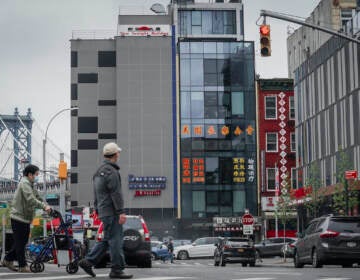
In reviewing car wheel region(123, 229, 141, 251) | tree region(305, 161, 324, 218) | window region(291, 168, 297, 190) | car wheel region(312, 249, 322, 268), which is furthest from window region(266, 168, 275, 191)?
car wheel region(123, 229, 141, 251)

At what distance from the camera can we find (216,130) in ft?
265

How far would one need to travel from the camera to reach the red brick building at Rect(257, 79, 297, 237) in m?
80.9

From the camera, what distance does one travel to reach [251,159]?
3216 inches

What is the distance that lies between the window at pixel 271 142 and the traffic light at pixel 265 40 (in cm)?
5900

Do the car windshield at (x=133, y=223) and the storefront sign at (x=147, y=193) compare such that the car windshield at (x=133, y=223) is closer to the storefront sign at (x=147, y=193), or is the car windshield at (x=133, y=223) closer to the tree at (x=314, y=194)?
the tree at (x=314, y=194)

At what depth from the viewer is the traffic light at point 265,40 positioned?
894 inches

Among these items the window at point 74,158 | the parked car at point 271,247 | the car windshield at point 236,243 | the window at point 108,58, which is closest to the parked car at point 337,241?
the car windshield at point 236,243

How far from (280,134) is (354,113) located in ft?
88.2

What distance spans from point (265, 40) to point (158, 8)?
73.0 m

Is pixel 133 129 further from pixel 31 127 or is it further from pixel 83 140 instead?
pixel 31 127

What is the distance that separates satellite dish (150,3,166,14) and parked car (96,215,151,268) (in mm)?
72517

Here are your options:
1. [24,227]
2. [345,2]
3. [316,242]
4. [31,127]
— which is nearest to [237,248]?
[316,242]

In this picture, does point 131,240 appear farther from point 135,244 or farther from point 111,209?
point 111,209

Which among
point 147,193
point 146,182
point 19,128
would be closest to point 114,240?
point 147,193
